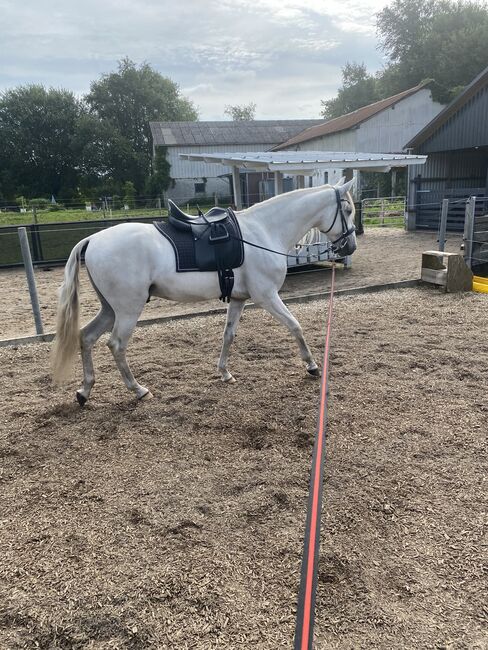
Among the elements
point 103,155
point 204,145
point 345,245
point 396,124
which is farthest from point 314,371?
point 103,155

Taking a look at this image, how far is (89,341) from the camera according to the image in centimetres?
389

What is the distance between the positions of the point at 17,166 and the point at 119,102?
1455 centimetres

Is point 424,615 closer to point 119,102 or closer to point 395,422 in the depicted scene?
point 395,422

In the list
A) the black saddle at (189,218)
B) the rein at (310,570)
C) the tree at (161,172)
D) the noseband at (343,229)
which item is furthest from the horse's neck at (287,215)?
the tree at (161,172)

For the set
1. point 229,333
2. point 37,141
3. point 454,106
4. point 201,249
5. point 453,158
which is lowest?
point 229,333

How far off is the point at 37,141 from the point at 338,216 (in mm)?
54365

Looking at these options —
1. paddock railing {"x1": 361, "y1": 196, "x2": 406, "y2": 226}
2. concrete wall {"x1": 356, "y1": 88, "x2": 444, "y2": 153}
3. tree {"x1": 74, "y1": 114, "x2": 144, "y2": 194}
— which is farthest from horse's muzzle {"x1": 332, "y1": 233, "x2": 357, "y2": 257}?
tree {"x1": 74, "y1": 114, "x2": 144, "y2": 194}

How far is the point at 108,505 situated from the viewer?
2.53 meters

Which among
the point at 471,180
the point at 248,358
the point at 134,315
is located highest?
the point at 471,180

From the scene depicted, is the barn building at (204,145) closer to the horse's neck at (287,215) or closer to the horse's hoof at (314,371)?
the horse's neck at (287,215)

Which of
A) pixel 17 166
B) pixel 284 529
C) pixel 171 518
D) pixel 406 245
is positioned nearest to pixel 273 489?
pixel 284 529

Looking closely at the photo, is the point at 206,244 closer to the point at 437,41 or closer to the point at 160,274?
the point at 160,274

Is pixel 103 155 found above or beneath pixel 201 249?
above

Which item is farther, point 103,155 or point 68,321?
point 103,155
